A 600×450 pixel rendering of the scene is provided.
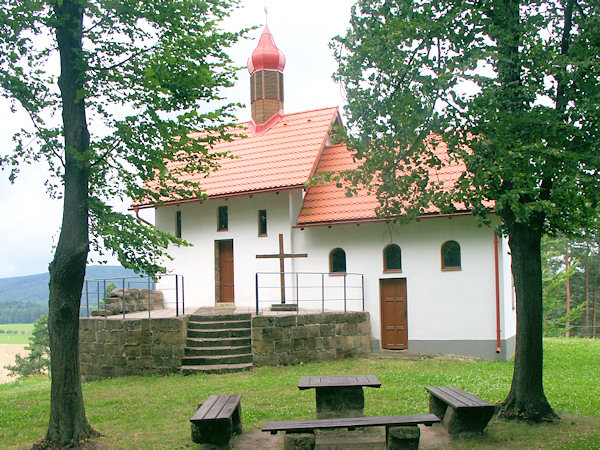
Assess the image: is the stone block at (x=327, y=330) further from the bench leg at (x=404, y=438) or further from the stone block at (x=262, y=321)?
the bench leg at (x=404, y=438)

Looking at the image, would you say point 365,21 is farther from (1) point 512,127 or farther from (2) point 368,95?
(1) point 512,127

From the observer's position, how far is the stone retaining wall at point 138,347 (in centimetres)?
1480

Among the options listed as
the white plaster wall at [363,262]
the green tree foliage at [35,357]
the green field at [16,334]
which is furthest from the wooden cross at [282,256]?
the green field at [16,334]

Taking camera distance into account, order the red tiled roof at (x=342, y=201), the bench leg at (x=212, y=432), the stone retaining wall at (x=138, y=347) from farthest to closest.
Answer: the red tiled roof at (x=342, y=201) < the stone retaining wall at (x=138, y=347) < the bench leg at (x=212, y=432)

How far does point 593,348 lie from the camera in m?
19.8

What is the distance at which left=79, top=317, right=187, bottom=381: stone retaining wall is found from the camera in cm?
1480

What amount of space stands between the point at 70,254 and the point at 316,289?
10966 mm

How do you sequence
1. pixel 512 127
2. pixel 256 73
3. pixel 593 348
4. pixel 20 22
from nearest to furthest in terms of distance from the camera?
1. pixel 512 127
2. pixel 20 22
3. pixel 593 348
4. pixel 256 73

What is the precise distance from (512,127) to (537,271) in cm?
240

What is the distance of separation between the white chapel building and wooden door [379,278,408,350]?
0.03 meters

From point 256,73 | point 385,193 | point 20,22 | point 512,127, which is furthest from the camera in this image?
point 256,73

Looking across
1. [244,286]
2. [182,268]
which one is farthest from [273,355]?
[182,268]

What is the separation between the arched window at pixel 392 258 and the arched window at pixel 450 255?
1.27 metres

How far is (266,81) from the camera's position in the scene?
22984 mm
